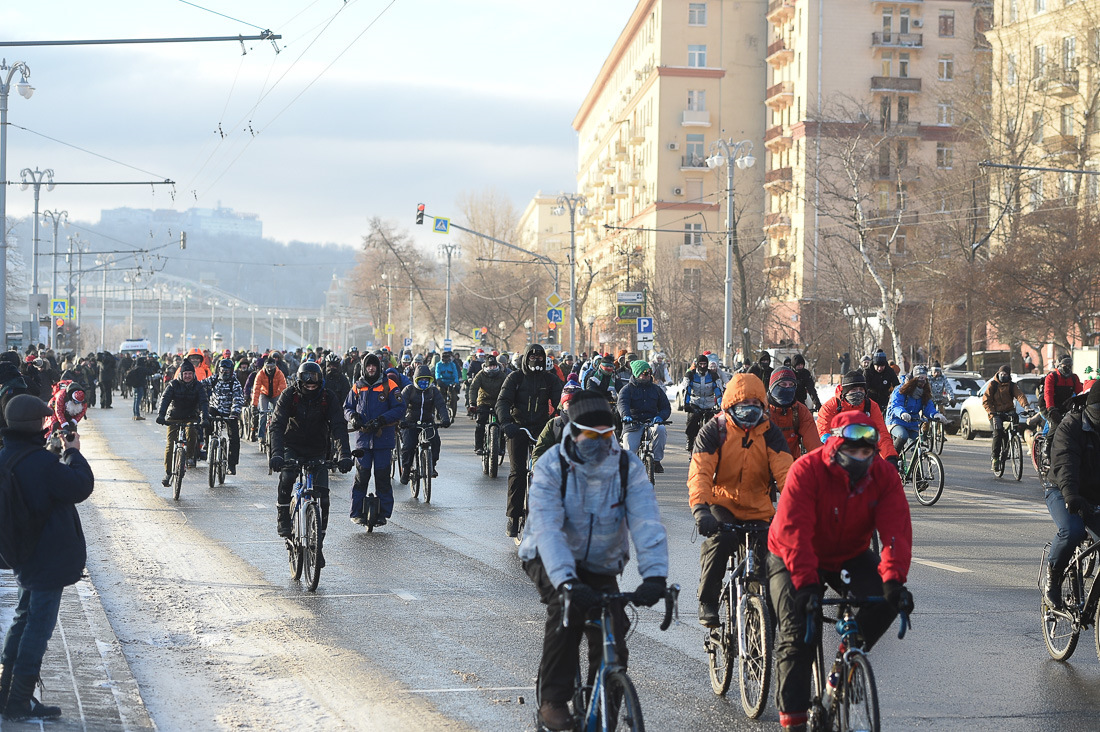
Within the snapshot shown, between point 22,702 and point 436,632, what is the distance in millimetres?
3038

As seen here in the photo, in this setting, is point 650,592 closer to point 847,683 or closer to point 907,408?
point 847,683

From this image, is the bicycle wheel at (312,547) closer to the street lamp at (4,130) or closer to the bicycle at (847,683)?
the bicycle at (847,683)

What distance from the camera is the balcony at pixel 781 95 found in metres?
72.4

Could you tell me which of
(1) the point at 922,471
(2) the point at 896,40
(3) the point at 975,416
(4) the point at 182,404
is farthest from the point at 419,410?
(2) the point at 896,40

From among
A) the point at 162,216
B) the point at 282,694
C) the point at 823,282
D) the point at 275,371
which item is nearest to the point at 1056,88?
the point at 823,282

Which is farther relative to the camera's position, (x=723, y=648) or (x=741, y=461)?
(x=741, y=461)

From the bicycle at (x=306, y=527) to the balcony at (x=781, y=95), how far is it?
6509 centimetres

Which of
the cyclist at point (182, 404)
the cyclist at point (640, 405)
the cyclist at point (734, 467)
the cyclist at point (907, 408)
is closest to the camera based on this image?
the cyclist at point (734, 467)

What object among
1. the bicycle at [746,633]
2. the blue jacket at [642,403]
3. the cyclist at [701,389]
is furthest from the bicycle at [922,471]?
the bicycle at [746,633]

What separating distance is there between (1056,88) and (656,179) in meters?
36.0

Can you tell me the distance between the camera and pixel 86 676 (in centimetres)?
720

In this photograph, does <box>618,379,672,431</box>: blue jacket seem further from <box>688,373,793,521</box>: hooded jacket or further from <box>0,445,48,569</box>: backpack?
<box>0,445,48,569</box>: backpack

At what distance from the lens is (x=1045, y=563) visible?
852 centimetres

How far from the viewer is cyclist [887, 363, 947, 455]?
17.6 m
